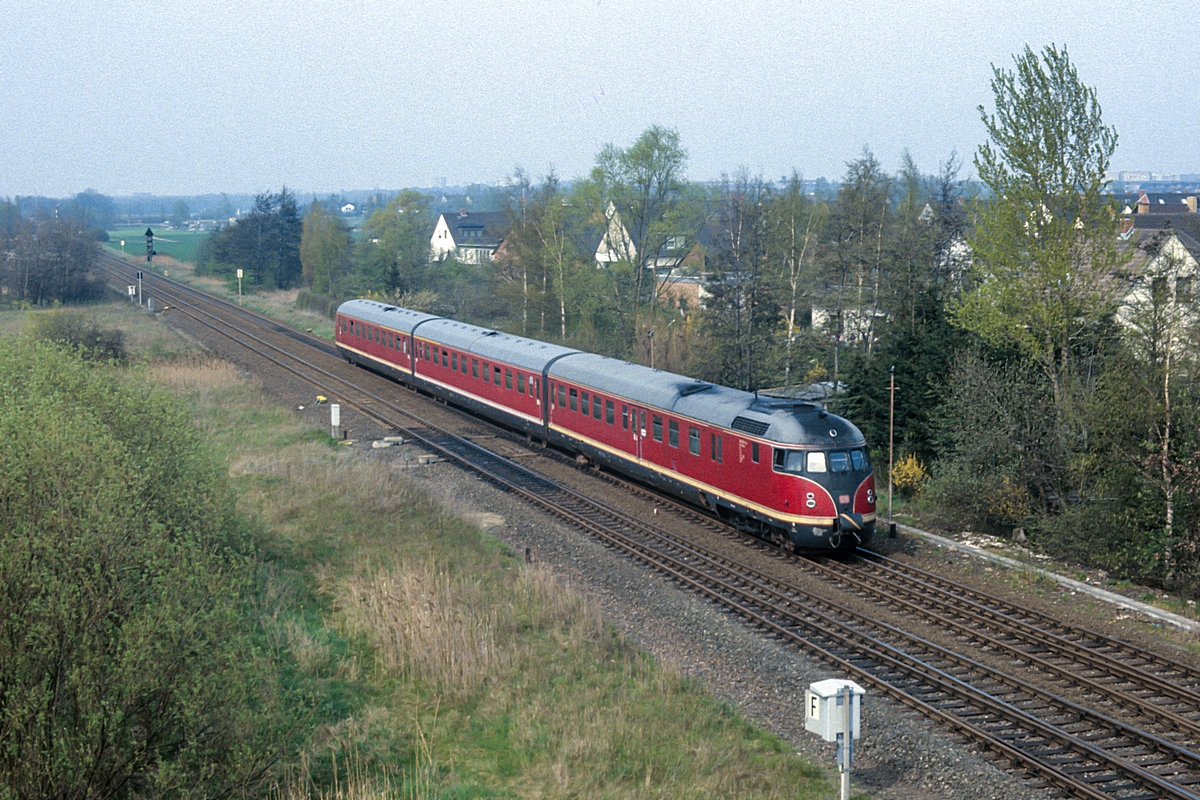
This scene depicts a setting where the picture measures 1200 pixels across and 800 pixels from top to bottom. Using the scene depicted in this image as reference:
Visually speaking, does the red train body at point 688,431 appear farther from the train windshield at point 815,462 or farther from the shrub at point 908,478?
the shrub at point 908,478

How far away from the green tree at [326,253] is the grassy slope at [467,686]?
60.8 meters

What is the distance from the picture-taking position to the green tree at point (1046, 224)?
26344 mm

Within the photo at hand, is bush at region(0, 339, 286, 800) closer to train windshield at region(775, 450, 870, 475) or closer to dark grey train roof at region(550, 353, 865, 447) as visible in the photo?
train windshield at region(775, 450, 870, 475)

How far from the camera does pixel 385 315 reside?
44531 mm

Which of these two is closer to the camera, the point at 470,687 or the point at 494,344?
the point at 470,687

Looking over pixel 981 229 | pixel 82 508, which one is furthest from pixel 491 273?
pixel 82 508

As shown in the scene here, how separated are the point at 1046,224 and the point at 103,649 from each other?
976 inches

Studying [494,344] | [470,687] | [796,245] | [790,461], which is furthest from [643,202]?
[470,687]

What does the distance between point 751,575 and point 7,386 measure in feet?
41.7

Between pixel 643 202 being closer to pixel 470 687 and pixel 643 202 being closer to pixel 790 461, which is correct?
pixel 790 461

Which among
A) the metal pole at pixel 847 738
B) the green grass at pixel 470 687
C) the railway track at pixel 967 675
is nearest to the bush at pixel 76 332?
the green grass at pixel 470 687

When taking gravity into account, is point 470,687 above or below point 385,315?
below

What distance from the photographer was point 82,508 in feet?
30.9

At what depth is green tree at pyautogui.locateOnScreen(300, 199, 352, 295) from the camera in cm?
8025
